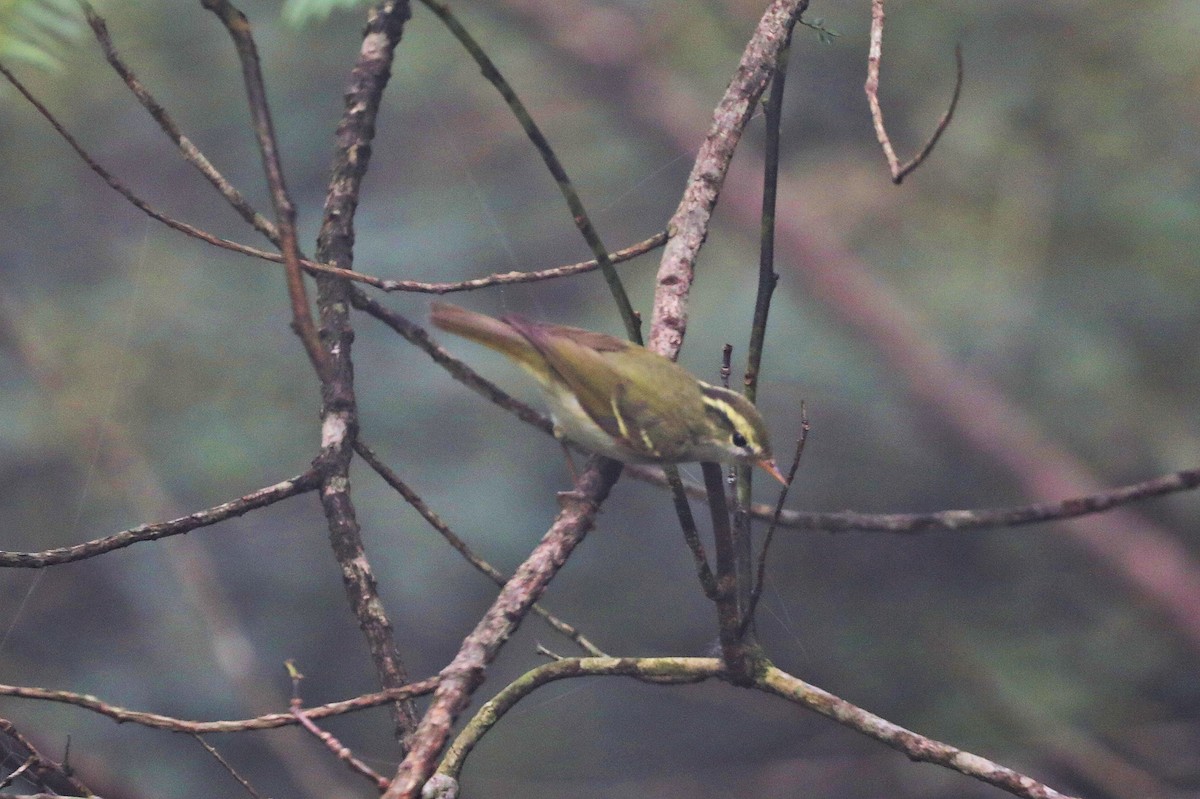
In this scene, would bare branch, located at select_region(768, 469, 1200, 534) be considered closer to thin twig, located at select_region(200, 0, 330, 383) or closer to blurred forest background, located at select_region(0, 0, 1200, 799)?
thin twig, located at select_region(200, 0, 330, 383)

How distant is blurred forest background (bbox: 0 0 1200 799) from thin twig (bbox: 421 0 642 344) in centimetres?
85

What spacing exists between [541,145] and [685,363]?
0.99 m

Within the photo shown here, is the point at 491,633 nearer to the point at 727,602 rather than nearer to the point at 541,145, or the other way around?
the point at 727,602

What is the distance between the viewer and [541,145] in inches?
23.8

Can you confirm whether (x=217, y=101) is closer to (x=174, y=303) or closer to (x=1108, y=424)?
(x=174, y=303)

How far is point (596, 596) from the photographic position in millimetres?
1604

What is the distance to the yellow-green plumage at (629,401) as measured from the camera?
85 cm

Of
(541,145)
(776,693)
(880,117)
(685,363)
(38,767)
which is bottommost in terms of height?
(38,767)

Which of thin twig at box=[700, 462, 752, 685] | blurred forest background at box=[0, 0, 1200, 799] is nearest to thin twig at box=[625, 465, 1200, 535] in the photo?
thin twig at box=[700, 462, 752, 685]

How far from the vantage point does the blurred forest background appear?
4.68ft

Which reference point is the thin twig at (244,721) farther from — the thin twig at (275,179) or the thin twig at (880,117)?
the thin twig at (880,117)

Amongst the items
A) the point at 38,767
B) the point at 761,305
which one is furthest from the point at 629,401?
the point at 38,767

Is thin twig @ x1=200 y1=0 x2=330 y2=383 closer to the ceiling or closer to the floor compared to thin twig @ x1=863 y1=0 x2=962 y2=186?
closer to the floor

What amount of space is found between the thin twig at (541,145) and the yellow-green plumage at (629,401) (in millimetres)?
146
